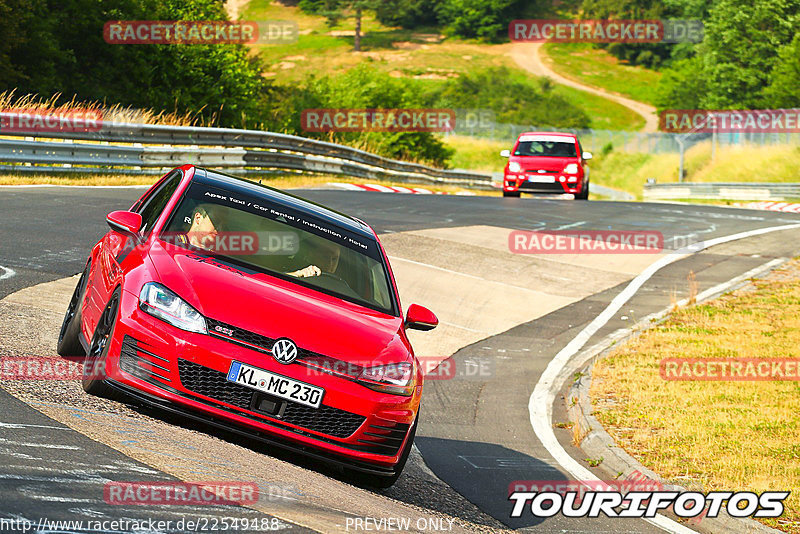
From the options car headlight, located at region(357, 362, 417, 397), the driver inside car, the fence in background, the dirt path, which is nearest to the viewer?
car headlight, located at region(357, 362, 417, 397)

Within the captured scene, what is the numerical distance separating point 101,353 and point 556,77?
123365mm

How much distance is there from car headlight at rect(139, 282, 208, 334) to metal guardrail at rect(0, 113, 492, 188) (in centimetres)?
1466

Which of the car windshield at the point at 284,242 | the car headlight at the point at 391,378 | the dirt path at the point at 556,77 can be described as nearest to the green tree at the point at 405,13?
the dirt path at the point at 556,77

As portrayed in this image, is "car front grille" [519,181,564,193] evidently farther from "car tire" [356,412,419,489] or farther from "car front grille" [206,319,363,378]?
"car front grille" [206,319,363,378]

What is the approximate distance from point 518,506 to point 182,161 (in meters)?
17.7

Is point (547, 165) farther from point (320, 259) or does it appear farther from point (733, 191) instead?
point (320, 259)

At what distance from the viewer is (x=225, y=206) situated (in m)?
7.14

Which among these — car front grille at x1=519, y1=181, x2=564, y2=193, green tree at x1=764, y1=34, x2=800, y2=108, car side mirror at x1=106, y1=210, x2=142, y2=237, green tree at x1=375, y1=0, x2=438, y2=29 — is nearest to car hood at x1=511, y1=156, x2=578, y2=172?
car front grille at x1=519, y1=181, x2=564, y2=193

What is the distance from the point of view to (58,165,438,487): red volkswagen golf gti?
226 inches

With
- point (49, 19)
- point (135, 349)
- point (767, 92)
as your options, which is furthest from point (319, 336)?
point (767, 92)

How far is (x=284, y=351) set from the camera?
226 inches

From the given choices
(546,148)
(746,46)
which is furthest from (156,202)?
(746,46)

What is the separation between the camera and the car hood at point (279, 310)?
5844 mm

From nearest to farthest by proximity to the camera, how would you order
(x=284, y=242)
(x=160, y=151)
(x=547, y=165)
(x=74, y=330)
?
(x=284, y=242) → (x=74, y=330) → (x=160, y=151) → (x=547, y=165)
